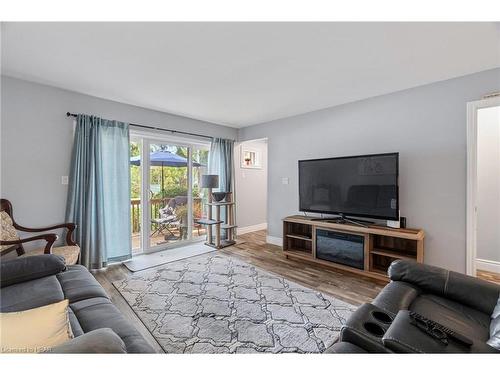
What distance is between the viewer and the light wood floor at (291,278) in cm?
234

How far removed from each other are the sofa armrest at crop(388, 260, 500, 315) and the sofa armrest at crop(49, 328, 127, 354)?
1.83 m

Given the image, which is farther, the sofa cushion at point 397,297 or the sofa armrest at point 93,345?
the sofa cushion at point 397,297

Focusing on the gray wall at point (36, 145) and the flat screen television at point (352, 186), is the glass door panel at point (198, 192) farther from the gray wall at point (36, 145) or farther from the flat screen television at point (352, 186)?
the flat screen television at point (352, 186)

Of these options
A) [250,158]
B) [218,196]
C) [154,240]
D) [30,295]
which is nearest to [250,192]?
[250,158]

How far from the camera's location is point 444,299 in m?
1.54

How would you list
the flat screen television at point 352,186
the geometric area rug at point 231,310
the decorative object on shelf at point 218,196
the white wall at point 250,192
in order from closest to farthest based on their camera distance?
the geometric area rug at point 231,310
the flat screen television at point 352,186
the decorative object on shelf at point 218,196
the white wall at point 250,192

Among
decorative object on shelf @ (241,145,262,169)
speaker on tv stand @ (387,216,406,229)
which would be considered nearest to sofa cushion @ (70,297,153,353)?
speaker on tv stand @ (387,216,406,229)

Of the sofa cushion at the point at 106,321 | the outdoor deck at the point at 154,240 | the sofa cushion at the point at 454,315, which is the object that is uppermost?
the sofa cushion at the point at 106,321

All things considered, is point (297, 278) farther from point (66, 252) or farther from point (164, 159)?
point (164, 159)

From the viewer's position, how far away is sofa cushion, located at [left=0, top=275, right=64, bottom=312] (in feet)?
4.42

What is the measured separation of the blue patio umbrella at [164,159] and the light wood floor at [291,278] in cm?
165

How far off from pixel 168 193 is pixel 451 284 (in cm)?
385

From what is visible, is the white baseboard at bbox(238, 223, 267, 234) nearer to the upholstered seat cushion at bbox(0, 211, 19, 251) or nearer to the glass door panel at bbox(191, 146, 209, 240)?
the glass door panel at bbox(191, 146, 209, 240)

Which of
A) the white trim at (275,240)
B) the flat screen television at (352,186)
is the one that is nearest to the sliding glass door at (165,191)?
the white trim at (275,240)
